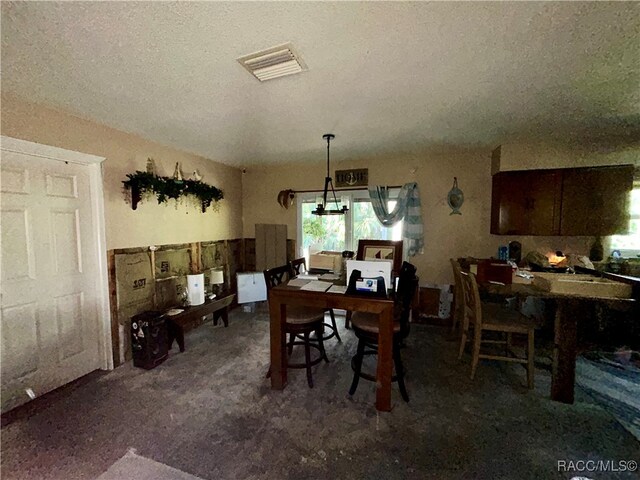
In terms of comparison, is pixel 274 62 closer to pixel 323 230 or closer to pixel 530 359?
pixel 323 230

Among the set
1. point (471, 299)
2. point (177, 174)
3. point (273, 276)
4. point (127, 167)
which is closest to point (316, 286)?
point (273, 276)

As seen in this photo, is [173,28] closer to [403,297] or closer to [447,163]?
[403,297]

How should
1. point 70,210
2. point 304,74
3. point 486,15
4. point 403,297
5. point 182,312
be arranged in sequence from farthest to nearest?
point 182,312 → point 70,210 → point 403,297 → point 304,74 → point 486,15

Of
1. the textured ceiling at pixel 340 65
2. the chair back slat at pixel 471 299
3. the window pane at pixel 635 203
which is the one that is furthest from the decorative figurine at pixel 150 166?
the window pane at pixel 635 203

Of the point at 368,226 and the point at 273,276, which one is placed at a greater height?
the point at 368,226

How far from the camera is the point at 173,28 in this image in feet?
4.15

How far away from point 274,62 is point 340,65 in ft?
1.31

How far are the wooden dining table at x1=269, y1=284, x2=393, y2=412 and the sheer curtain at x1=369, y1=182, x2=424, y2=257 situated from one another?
2028mm

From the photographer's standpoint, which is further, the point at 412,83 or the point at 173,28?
the point at 412,83

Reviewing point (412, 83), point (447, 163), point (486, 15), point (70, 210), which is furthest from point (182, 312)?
point (447, 163)

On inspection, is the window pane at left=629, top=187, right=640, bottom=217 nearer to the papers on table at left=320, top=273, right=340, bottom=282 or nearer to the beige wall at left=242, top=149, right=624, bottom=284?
the beige wall at left=242, top=149, right=624, bottom=284

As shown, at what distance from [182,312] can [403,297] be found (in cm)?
250

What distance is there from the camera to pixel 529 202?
315 cm

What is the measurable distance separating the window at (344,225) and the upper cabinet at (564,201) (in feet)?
4.46
